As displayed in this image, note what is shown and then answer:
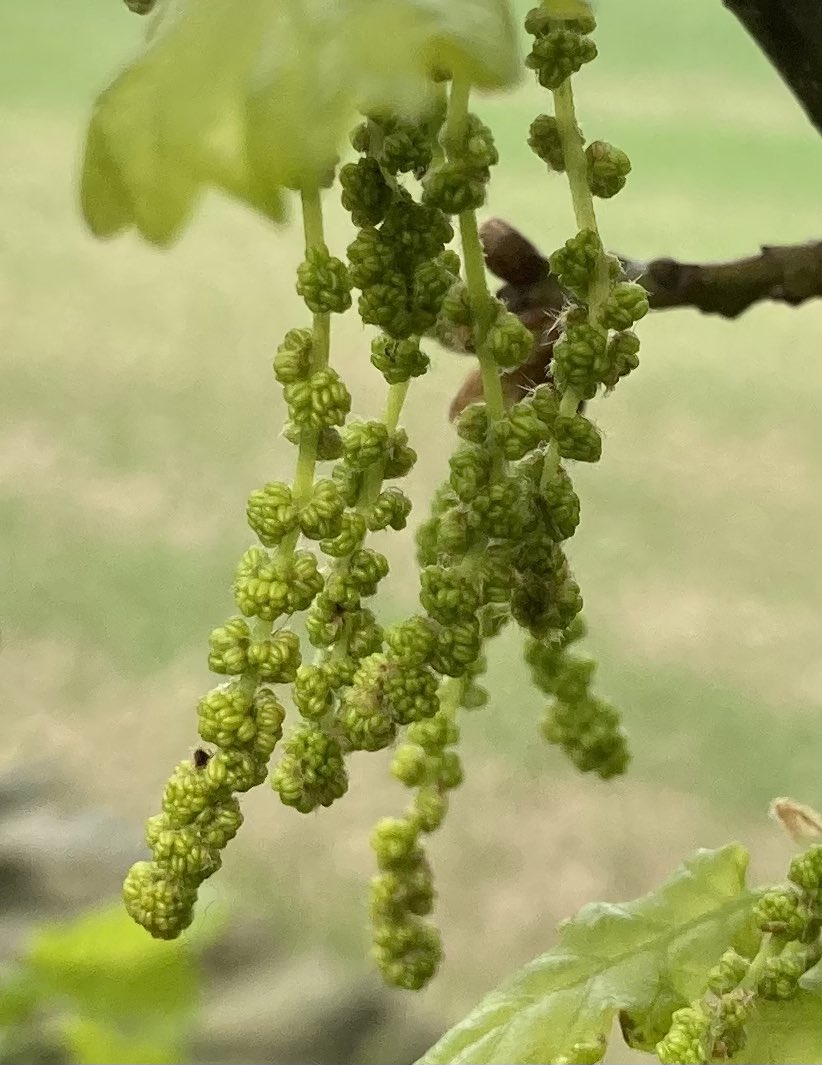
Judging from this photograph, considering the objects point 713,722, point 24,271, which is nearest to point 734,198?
point 713,722

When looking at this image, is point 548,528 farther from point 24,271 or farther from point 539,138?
point 24,271

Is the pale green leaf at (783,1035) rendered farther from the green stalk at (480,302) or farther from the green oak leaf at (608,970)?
the green stalk at (480,302)

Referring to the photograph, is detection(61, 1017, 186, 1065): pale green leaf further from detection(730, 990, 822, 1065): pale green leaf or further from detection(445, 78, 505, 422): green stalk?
detection(445, 78, 505, 422): green stalk

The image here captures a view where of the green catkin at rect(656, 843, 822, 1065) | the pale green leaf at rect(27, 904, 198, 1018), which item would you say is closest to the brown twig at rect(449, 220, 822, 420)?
the green catkin at rect(656, 843, 822, 1065)

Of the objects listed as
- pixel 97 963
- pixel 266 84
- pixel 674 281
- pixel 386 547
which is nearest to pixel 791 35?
pixel 674 281

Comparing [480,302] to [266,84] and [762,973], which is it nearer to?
[266,84]
